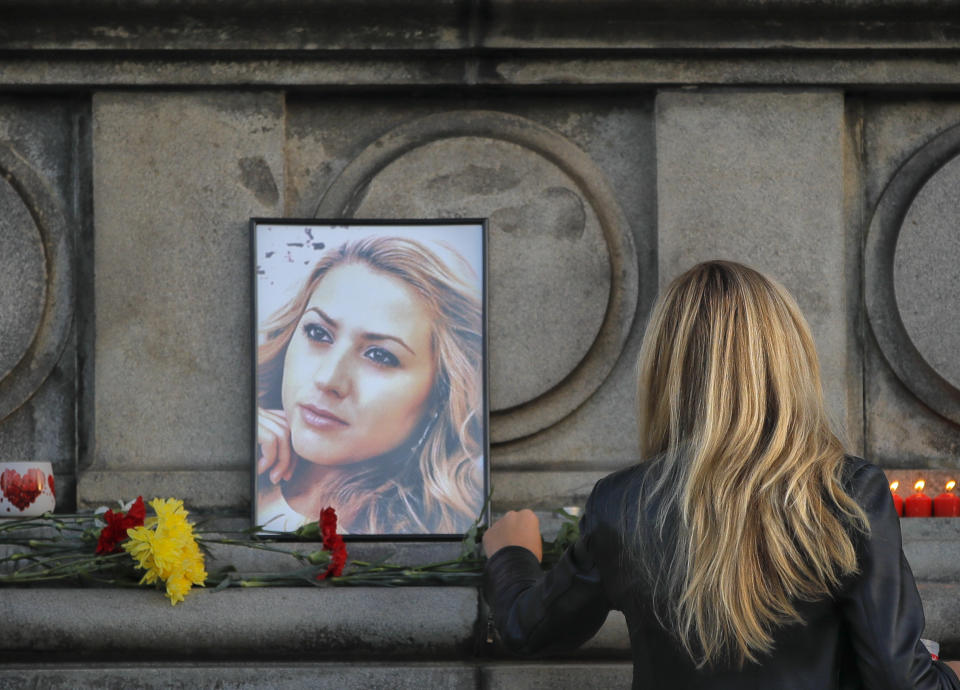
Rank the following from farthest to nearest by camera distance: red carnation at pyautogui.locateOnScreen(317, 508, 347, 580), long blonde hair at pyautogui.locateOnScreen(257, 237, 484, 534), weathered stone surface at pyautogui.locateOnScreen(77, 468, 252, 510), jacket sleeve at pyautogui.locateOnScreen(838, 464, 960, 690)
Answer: weathered stone surface at pyautogui.locateOnScreen(77, 468, 252, 510) → long blonde hair at pyautogui.locateOnScreen(257, 237, 484, 534) → red carnation at pyautogui.locateOnScreen(317, 508, 347, 580) → jacket sleeve at pyautogui.locateOnScreen(838, 464, 960, 690)

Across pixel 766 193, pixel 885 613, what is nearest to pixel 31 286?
pixel 766 193

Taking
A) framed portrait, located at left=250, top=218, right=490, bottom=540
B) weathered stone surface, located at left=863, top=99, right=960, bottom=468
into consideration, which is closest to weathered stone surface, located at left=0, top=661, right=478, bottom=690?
framed portrait, located at left=250, top=218, right=490, bottom=540

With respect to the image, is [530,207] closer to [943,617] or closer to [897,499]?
[897,499]

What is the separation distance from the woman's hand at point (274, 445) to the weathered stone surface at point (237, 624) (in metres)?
0.74

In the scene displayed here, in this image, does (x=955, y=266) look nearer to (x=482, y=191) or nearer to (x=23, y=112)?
(x=482, y=191)

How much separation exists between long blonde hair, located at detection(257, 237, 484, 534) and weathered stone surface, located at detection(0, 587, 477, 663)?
0.66m

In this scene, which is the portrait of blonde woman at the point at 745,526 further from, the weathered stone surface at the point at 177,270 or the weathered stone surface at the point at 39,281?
the weathered stone surface at the point at 39,281

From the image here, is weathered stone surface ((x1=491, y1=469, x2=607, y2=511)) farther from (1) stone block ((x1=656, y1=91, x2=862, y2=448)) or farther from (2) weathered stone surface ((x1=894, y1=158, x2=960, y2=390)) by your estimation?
(2) weathered stone surface ((x1=894, y1=158, x2=960, y2=390))

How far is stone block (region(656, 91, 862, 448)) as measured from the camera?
4.59 m

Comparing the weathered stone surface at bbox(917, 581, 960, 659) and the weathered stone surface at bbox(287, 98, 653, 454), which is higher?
the weathered stone surface at bbox(287, 98, 653, 454)

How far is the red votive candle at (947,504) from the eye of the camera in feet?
14.5

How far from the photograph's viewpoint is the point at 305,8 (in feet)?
14.8

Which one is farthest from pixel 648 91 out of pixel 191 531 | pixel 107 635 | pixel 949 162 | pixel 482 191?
pixel 107 635

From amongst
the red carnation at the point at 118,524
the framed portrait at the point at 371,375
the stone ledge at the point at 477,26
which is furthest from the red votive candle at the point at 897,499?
the red carnation at the point at 118,524
